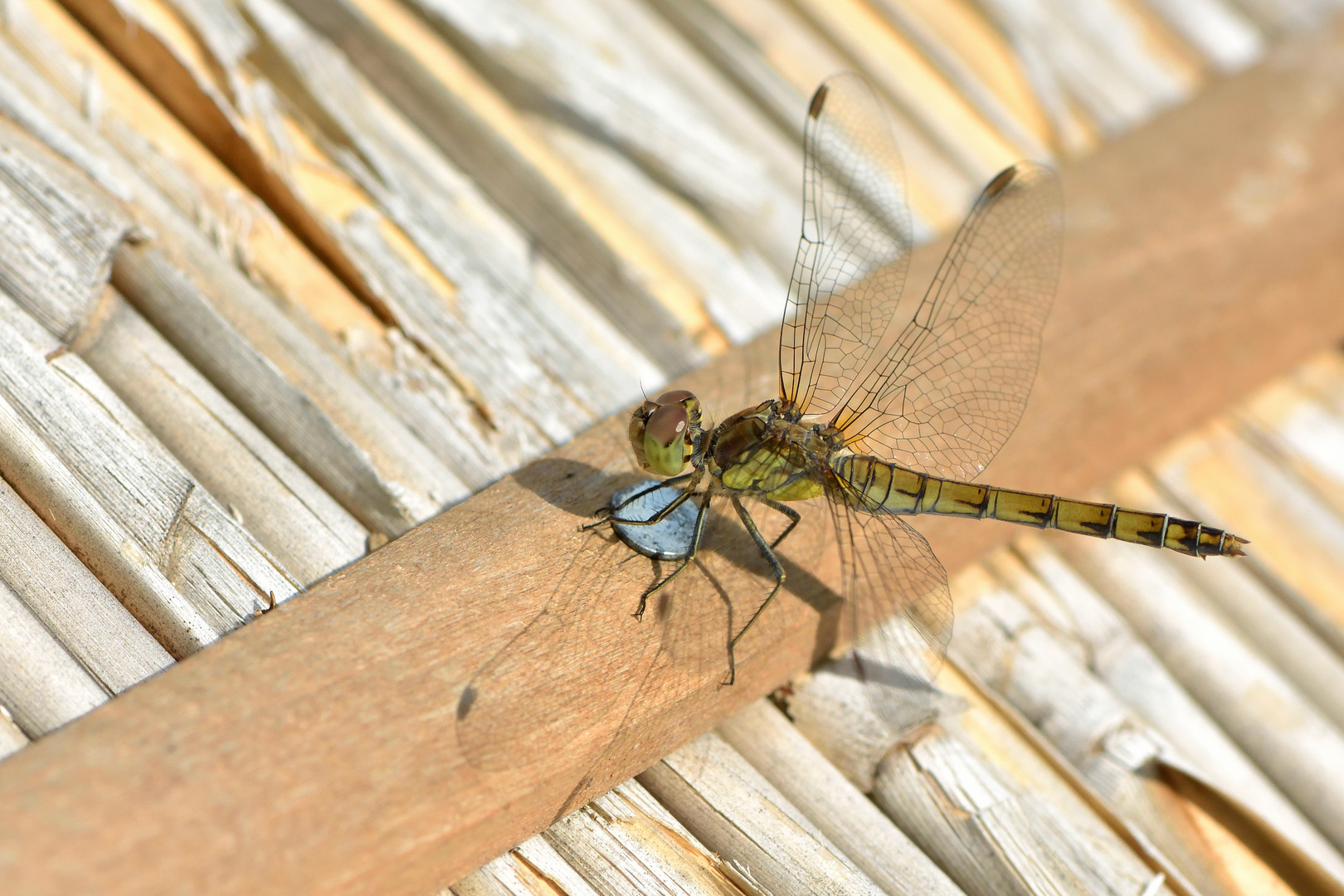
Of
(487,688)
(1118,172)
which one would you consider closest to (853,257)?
(1118,172)

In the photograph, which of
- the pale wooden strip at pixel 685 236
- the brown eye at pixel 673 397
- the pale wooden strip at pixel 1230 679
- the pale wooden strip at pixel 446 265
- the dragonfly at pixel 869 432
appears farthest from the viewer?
the pale wooden strip at pixel 685 236

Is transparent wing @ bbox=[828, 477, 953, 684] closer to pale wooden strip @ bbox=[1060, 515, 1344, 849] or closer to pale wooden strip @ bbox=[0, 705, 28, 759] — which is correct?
pale wooden strip @ bbox=[1060, 515, 1344, 849]

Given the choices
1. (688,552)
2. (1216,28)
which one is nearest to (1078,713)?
(688,552)

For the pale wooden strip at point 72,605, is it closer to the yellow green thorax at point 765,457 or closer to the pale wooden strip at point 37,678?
the pale wooden strip at point 37,678

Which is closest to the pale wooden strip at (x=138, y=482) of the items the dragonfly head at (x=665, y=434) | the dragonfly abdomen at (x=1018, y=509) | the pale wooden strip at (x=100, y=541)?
the pale wooden strip at (x=100, y=541)

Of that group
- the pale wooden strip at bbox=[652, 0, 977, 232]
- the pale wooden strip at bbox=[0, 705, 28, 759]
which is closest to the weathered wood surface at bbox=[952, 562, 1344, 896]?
the pale wooden strip at bbox=[652, 0, 977, 232]

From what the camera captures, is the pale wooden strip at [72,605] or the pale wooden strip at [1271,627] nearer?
the pale wooden strip at [72,605]

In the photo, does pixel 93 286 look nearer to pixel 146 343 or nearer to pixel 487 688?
pixel 146 343
